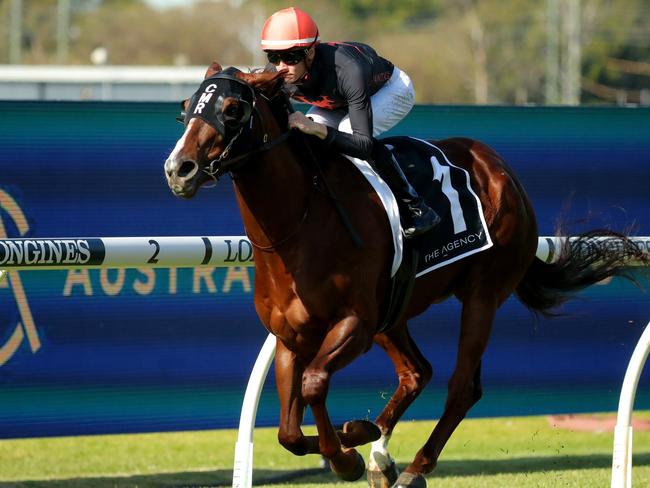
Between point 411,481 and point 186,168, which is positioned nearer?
point 186,168

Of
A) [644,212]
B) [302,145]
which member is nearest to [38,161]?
[302,145]

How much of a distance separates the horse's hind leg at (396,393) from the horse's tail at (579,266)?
0.70m

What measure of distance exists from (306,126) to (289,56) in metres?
0.32

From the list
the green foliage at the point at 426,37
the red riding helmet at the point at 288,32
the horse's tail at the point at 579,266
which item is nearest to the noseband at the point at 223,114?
the red riding helmet at the point at 288,32

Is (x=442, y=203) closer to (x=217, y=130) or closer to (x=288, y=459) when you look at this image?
(x=217, y=130)

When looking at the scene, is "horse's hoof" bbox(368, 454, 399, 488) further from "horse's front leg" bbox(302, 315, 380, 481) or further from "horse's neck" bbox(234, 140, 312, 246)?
"horse's neck" bbox(234, 140, 312, 246)

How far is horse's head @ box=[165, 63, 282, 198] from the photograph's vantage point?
166 inches

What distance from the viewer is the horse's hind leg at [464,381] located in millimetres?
5230

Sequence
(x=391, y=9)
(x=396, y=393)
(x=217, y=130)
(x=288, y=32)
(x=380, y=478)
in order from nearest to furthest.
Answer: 1. (x=217, y=130)
2. (x=288, y=32)
3. (x=380, y=478)
4. (x=396, y=393)
5. (x=391, y=9)

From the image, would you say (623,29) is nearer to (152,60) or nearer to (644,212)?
(152,60)

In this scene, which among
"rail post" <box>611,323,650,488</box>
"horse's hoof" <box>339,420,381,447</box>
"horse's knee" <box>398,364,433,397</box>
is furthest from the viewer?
"horse's knee" <box>398,364,433,397</box>

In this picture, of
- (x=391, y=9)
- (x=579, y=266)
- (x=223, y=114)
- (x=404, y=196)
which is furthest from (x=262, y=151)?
(x=391, y=9)

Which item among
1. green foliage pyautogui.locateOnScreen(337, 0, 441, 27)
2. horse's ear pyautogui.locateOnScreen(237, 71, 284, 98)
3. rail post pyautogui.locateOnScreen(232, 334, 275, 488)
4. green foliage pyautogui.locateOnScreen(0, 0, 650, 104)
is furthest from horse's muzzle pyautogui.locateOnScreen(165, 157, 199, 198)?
green foliage pyautogui.locateOnScreen(337, 0, 441, 27)

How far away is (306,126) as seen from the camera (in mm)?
4680
